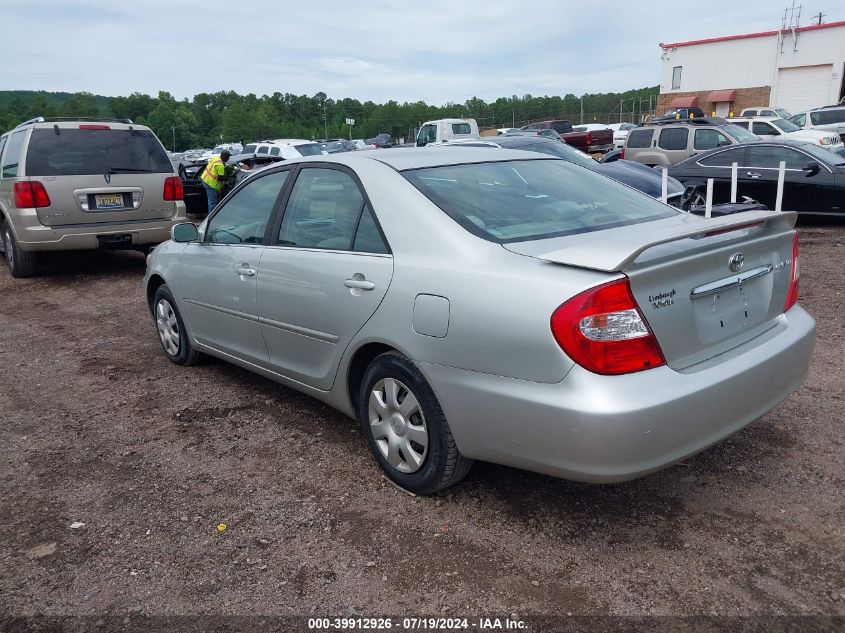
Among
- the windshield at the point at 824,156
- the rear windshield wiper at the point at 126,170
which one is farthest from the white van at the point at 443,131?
the rear windshield wiper at the point at 126,170

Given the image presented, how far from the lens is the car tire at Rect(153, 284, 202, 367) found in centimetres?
519

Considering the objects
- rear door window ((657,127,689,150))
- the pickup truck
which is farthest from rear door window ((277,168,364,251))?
the pickup truck

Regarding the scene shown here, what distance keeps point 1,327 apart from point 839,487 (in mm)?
7247

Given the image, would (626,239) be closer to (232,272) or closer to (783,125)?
→ (232,272)

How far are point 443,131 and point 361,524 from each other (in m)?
21.1

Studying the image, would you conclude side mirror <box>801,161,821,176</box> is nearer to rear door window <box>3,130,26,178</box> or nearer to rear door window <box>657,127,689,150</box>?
rear door window <box>657,127,689,150</box>

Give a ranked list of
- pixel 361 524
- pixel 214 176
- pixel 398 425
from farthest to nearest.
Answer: pixel 214 176 → pixel 398 425 → pixel 361 524

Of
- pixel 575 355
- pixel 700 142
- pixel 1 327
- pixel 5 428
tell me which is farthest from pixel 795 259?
pixel 700 142

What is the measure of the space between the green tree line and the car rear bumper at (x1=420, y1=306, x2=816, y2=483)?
63389mm

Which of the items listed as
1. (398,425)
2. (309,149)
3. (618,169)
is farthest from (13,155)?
(309,149)

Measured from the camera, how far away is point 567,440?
253cm

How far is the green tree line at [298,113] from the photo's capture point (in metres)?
74.9

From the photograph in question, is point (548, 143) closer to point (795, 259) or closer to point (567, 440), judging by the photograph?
point (795, 259)

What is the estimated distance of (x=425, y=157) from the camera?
375cm
